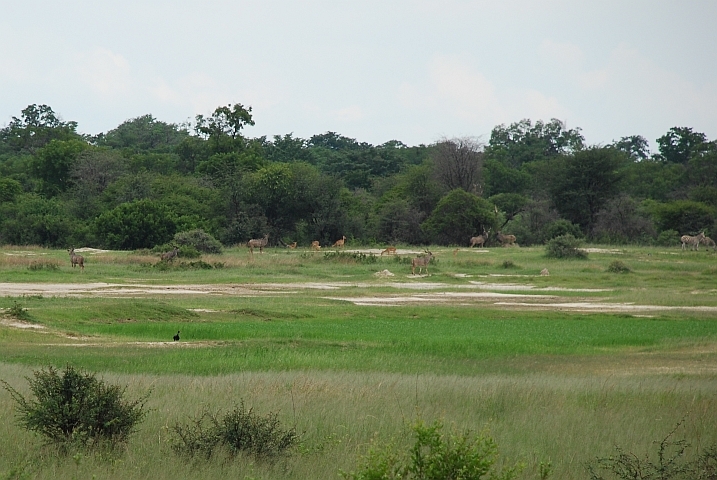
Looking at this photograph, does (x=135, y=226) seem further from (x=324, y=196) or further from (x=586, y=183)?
(x=586, y=183)

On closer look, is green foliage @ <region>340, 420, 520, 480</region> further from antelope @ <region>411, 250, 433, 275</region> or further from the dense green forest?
the dense green forest

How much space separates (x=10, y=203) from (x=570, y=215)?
49.3 metres

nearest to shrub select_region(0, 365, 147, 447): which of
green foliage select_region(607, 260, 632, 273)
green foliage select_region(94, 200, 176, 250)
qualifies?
green foliage select_region(607, 260, 632, 273)

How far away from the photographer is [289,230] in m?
76.8

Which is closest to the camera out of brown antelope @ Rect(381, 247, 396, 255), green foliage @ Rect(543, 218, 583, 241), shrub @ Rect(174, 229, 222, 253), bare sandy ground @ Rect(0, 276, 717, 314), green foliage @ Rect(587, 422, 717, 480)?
green foliage @ Rect(587, 422, 717, 480)

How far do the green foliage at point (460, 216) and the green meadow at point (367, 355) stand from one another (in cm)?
2791

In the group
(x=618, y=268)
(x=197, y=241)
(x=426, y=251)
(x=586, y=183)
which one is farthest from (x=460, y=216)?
(x=618, y=268)

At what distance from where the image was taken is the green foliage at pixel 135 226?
6397 cm

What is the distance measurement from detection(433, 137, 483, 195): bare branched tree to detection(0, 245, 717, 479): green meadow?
4087 cm

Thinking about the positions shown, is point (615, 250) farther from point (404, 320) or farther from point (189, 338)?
point (189, 338)

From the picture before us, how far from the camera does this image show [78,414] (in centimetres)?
998

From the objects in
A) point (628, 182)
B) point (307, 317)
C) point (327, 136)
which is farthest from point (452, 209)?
point (327, 136)

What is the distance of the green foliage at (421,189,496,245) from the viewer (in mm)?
75669

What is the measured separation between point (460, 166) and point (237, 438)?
3141 inches
